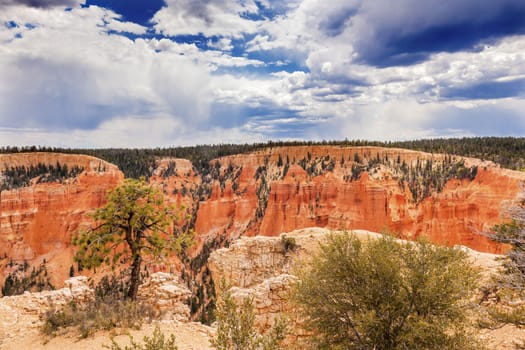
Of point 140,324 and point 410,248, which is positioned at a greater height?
point 410,248

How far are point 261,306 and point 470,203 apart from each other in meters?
39.8

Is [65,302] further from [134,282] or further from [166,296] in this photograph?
[166,296]

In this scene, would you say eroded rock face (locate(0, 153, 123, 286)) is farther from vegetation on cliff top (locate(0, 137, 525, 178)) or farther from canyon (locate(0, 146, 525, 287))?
vegetation on cliff top (locate(0, 137, 525, 178))

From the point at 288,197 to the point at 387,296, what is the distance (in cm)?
5229

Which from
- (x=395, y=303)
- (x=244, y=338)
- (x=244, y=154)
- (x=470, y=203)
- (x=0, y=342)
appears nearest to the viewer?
(x=244, y=338)

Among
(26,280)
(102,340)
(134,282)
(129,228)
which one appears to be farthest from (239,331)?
(26,280)

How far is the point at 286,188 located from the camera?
60312 mm

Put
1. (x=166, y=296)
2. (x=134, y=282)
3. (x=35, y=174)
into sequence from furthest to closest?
1. (x=35, y=174)
2. (x=166, y=296)
3. (x=134, y=282)

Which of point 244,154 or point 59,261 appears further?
point 244,154

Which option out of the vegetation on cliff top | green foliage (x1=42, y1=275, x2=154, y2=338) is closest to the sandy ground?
green foliage (x1=42, y1=275, x2=154, y2=338)

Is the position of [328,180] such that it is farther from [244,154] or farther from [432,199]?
[244,154]

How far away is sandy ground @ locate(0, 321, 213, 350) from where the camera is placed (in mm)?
9922

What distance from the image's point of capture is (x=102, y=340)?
10.1 meters

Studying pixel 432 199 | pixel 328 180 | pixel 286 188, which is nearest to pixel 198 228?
pixel 286 188
